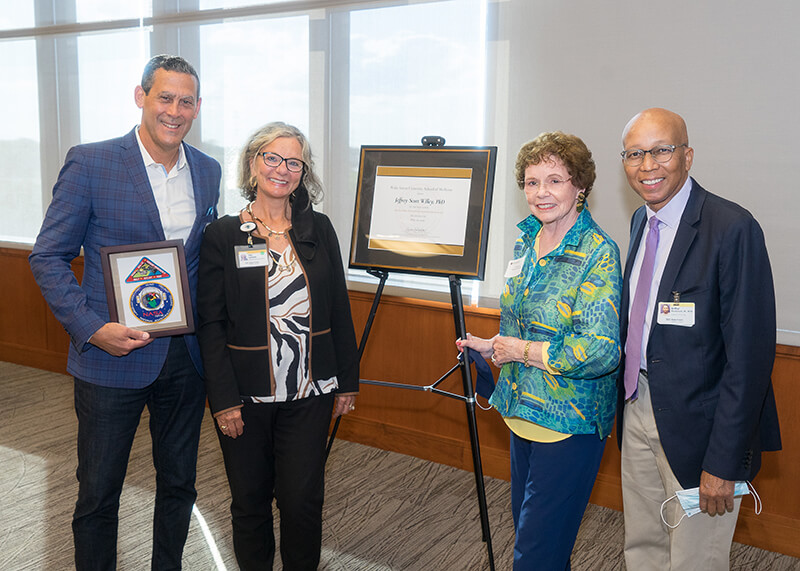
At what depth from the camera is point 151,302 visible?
7.07 ft

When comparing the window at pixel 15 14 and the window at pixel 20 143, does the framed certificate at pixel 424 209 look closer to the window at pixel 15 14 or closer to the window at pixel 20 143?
the window at pixel 20 143

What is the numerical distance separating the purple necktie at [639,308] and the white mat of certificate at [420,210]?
0.99 meters

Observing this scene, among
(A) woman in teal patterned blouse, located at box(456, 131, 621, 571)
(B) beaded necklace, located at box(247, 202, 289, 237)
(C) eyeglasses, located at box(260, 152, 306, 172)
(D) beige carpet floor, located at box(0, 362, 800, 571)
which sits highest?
(C) eyeglasses, located at box(260, 152, 306, 172)

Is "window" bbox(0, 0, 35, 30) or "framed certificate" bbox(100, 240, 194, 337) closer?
"framed certificate" bbox(100, 240, 194, 337)

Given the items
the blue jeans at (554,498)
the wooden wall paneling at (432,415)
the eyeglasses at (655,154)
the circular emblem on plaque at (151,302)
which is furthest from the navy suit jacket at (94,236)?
the wooden wall paneling at (432,415)

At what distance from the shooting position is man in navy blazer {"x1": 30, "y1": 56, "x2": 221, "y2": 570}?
6.96ft

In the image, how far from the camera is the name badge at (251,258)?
82.3 inches

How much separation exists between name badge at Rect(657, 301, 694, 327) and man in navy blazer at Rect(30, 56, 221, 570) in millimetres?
1510

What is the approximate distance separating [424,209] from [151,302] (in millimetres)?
1243

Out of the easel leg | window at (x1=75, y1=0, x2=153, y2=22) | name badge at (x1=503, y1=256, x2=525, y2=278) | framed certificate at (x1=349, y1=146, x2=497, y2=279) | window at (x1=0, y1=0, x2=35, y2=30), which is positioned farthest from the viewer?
window at (x1=0, y1=0, x2=35, y2=30)

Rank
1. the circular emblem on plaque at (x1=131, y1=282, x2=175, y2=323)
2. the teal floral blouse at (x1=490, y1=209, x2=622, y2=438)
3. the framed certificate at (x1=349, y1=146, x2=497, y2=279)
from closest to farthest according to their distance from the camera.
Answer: the teal floral blouse at (x1=490, y1=209, x2=622, y2=438) < the circular emblem on plaque at (x1=131, y1=282, x2=175, y2=323) < the framed certificate at (x1=349, y1=146, x2=497, y2=279)

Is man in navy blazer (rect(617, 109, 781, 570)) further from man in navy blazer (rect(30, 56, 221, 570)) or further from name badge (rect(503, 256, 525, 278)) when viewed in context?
man in navy blazer (rect(30, 56, 221, 570))

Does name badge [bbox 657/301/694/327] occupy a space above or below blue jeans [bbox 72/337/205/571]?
above

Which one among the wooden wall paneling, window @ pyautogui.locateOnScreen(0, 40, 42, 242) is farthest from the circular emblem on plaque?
window @ pyautogui.locateOnScreen(0, 40, 42, 242)
